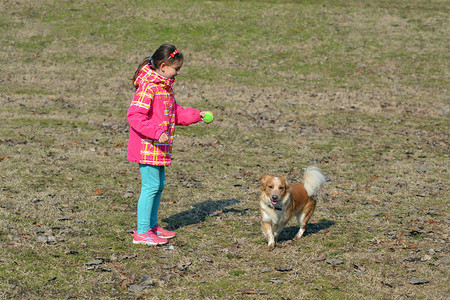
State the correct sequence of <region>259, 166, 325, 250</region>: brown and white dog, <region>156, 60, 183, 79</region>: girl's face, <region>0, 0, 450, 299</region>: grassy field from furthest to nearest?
<region>259, 166, 325, 250</region>: brown and white dog → <region>156, 60, 183, 79</region>: girl's face → <region>0, 0, 450, 299</region>: grassy field

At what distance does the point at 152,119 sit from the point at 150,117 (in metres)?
0.05

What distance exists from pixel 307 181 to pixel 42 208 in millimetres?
4721

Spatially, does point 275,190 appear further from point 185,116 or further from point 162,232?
point 162,232

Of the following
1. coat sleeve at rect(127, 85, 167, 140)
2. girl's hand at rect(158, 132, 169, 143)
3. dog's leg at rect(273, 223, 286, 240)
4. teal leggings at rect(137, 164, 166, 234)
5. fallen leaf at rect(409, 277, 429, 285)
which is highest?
coat sleeve at rect(127, 85, 167, 140)

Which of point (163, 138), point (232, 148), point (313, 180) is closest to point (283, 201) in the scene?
point (313, 180)

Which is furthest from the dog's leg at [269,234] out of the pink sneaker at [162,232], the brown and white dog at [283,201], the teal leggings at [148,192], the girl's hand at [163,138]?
the girl's hand at [163,138]

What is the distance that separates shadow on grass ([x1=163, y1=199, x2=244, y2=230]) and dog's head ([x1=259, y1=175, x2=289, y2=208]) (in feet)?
6.22

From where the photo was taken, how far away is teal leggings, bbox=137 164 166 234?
7.29 meters

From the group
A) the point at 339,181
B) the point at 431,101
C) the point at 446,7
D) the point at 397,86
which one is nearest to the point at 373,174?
the point at 339,181

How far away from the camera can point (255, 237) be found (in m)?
8.21

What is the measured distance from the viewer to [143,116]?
6969mm

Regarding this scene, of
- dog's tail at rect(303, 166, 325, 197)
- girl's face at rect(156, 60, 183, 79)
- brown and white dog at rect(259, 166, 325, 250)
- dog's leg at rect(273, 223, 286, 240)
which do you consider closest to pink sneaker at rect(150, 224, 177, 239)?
brown and white dog at rect(259, 166, 325, 250)

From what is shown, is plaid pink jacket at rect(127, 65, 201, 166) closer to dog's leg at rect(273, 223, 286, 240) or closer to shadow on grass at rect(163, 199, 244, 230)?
shadow on grass at rect(163, 199, 244, 230)

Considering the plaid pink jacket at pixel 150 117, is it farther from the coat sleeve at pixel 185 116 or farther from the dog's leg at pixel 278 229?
the dog's leg at pixel 278 229
